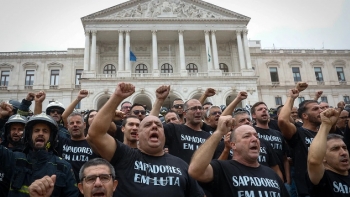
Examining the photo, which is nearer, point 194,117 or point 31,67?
point 194,117

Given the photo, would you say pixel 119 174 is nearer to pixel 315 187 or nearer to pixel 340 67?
pixel 315 187

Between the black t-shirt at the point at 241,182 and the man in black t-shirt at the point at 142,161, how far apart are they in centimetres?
44

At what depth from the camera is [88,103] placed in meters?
28.8

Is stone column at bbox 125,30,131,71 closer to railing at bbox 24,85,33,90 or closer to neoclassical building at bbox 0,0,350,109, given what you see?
neoclassical building at bbox 0,0,350,109

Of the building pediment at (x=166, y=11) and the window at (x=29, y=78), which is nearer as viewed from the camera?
the building pediment at (x=166, y=11)

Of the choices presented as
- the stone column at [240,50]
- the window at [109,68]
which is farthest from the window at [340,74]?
the window at [109,68]

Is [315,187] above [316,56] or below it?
below

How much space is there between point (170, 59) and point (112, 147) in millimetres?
33211

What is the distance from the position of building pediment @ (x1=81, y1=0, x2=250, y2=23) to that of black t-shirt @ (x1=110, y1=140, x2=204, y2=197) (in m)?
32.1

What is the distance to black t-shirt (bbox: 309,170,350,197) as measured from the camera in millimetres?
3721

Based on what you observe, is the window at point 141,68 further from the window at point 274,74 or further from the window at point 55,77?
the window at point 274,74

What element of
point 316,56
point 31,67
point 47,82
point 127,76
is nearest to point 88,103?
point 127,76

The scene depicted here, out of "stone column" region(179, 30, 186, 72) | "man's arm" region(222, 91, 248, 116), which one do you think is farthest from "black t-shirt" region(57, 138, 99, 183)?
"stone column" region(179, 30, 186, 72)

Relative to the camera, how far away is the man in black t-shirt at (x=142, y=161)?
3262 millimetres
